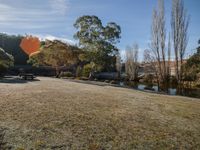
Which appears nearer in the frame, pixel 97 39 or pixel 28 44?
pixel 97 39

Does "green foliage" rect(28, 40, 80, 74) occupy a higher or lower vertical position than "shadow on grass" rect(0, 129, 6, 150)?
higher

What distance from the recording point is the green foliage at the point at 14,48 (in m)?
53.8

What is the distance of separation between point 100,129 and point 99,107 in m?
2.58

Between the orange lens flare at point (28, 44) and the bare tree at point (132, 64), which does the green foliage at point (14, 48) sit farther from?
the bare tree at point (132, 64)

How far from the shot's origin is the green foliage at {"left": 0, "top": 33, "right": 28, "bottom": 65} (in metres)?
53.8

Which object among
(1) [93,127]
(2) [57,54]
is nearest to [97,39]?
(2) [57,54]

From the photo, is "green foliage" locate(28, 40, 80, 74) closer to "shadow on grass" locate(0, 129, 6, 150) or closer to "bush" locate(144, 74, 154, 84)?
"bush" locate(144, 74, 154, 84)

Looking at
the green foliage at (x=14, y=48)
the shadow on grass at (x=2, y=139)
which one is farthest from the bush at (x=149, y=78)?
the shadow on grass at (x=2, y=139)

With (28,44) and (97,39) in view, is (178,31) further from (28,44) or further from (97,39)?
(28,44)

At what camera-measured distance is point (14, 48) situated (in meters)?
54.7

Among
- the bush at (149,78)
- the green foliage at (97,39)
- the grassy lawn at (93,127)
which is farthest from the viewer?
the bush at (149,78)

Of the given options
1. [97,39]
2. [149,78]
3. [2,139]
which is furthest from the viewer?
[149,78]

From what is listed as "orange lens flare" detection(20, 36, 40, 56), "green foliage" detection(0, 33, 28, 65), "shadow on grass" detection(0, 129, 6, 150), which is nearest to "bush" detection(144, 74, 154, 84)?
"orange lens flare" detection(20, 36, 40, 56)

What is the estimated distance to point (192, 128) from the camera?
22.9 feet
